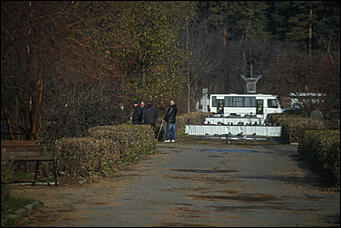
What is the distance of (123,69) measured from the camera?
27750 millimetres

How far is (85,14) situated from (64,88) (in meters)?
6.28

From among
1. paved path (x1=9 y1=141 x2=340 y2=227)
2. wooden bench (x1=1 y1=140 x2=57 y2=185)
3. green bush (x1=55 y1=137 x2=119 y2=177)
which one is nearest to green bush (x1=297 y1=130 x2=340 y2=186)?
paved path (x1=9 y1=141 x2=340 y2=227)

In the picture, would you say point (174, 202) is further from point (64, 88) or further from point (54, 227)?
point (64, 88)

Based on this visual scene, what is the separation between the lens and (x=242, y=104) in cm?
6366

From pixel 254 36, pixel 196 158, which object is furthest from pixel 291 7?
pixel 196 158

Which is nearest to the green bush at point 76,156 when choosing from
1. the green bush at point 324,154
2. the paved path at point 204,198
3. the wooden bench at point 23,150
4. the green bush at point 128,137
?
the paved path at point 204,198

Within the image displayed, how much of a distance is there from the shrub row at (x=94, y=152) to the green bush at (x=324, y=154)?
4.79m

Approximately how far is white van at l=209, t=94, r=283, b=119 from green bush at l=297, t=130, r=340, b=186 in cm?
4211

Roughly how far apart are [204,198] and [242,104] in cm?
5271

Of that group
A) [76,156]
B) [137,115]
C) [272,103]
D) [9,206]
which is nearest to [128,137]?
[76,156]

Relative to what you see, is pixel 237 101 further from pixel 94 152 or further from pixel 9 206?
pixel 9 206

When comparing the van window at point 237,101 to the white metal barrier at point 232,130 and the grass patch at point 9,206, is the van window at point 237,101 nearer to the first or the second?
the white metal barrier at point 232,130

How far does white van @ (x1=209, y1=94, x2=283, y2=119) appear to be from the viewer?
63.0m

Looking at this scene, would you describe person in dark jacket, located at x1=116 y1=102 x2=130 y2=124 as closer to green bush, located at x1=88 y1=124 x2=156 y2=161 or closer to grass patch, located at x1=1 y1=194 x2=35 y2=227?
green bush, located at x1=88 y1=124 x2=156 y2=161
